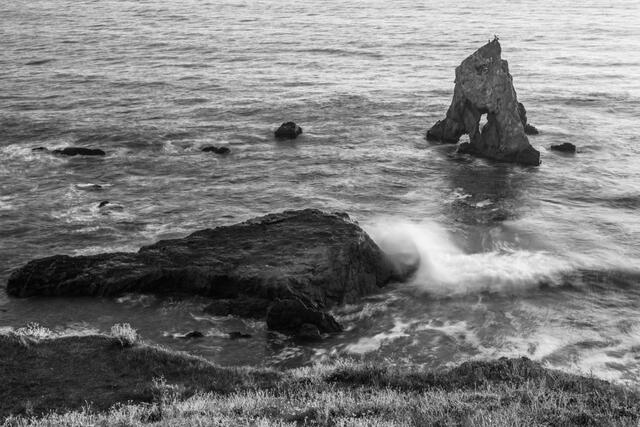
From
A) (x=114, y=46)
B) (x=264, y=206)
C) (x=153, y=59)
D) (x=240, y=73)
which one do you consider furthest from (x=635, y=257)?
(x=114, y=46)

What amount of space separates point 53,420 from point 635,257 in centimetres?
3380

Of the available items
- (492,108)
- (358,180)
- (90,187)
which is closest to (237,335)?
(90,187)

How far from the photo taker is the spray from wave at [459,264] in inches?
1428

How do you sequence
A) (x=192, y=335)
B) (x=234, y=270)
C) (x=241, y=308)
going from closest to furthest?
(x=192, y=335) < (x=241, y=308) < (x=234, y=270)

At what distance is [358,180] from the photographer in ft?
177

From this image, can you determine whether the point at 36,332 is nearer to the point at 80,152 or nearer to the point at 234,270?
the point at 234,270

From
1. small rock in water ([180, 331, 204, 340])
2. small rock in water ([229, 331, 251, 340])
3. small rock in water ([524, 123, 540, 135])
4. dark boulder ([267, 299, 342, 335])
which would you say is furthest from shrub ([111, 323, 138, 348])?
small rock in water ([524, 123, 540, 135])

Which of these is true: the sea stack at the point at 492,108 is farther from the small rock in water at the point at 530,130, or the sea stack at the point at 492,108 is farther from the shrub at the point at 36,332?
the shrub at the point at 36,332

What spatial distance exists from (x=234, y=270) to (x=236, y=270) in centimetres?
→ 10

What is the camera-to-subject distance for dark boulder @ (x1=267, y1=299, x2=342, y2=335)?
3036 centimetres

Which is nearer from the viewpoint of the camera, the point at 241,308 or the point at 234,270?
the point at 241,308

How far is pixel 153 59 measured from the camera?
105 metres

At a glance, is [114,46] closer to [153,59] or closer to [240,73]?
[153,59]

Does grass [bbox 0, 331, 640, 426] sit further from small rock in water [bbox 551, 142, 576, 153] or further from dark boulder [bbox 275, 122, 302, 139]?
dark boulder [bbox 275, 122, 302, 139]
